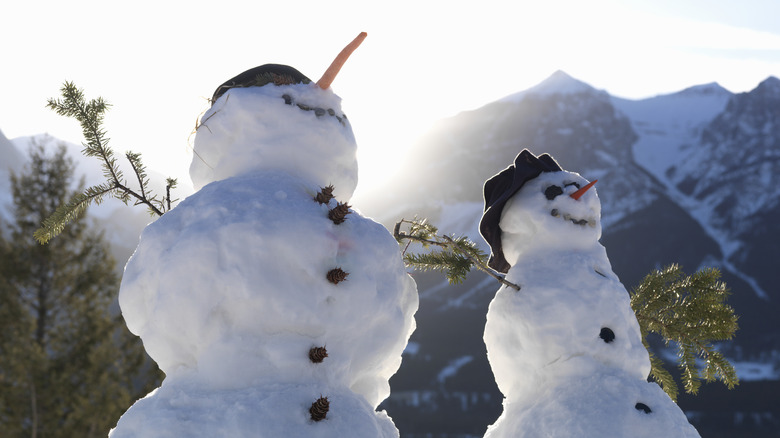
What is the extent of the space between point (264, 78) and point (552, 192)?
56.9 inches

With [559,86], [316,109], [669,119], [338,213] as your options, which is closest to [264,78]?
[316,109]

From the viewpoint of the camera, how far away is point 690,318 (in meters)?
3.03

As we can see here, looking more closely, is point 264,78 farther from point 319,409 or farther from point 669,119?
point 669,119

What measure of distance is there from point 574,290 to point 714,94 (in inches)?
2299

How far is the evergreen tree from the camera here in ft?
27.0

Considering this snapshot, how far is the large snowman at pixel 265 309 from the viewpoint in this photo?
182 cm

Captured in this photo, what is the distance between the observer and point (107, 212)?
25.6 metres

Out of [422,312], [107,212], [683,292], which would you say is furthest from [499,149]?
[683,292]

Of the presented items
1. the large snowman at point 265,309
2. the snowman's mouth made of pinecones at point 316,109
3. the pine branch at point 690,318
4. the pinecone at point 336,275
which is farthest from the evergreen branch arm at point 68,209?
the pine branch at point 690,318

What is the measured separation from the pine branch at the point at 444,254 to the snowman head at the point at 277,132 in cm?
46

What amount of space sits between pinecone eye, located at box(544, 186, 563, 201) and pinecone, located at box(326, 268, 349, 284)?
4.02 feet

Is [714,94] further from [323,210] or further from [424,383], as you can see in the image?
[323,210]

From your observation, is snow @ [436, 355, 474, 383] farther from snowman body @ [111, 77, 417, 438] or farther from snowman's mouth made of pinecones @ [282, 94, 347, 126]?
snowman's mouth made of pinecones @ [282, 94, 347, 126]

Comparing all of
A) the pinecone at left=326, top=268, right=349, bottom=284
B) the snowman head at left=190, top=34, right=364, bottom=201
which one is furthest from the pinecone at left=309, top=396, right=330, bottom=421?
the snowman head at left=190, top=34, right=364, bottom=201
